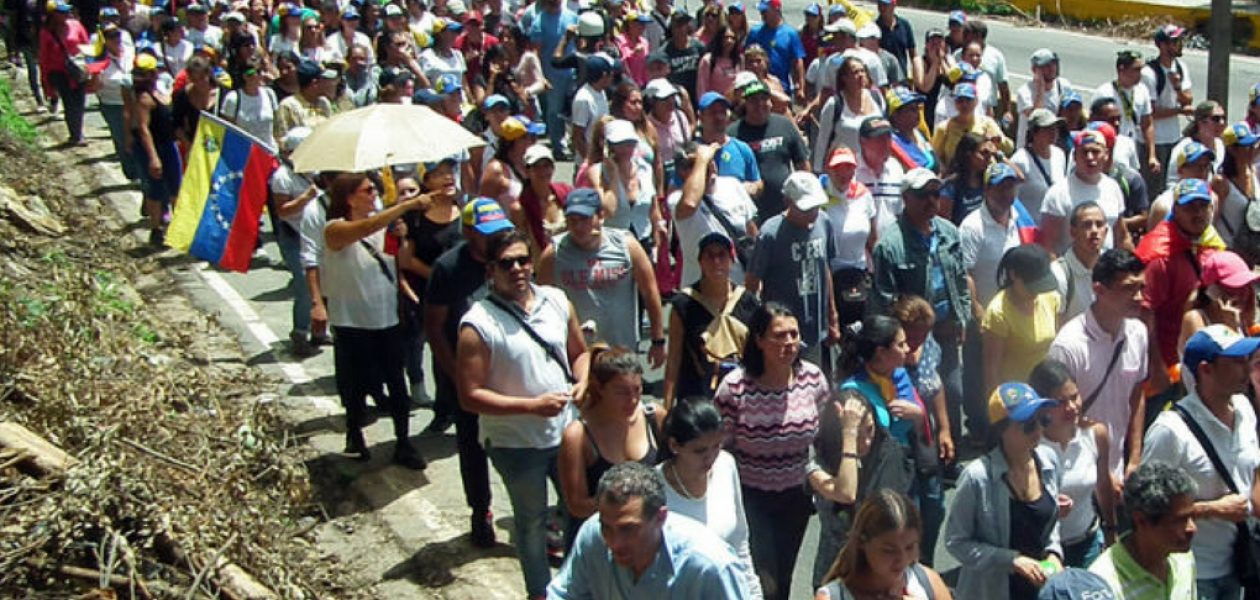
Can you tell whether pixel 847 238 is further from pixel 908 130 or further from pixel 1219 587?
pixel 1219 587

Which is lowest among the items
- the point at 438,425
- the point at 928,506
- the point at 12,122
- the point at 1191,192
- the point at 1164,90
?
the point at 438,425

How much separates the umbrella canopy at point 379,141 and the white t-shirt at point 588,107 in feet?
13.9

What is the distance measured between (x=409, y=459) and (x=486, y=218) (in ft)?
6.45

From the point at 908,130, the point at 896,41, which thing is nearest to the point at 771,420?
the point at 908,130

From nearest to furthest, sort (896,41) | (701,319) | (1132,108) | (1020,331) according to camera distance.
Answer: (701,319) < (1020,331) < (1132,108) < (896,41)

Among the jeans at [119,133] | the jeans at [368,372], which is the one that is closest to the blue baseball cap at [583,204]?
the jeans at [368,372]

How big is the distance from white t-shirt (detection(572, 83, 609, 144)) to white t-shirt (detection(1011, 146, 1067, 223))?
14.1 feet

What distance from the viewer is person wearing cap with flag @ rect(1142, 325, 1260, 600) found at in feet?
21.2

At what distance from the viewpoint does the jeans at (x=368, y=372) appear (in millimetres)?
9078

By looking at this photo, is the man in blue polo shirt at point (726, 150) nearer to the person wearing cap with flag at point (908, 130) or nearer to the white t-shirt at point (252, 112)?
the person wearing cap with flag at point (908, 130)

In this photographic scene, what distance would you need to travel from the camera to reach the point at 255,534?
753 cm

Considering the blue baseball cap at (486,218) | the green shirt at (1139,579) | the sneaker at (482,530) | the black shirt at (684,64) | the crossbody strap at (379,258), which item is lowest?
the sneaker at (482,530)

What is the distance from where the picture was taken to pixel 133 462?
762 cm

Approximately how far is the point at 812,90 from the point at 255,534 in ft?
30.8
